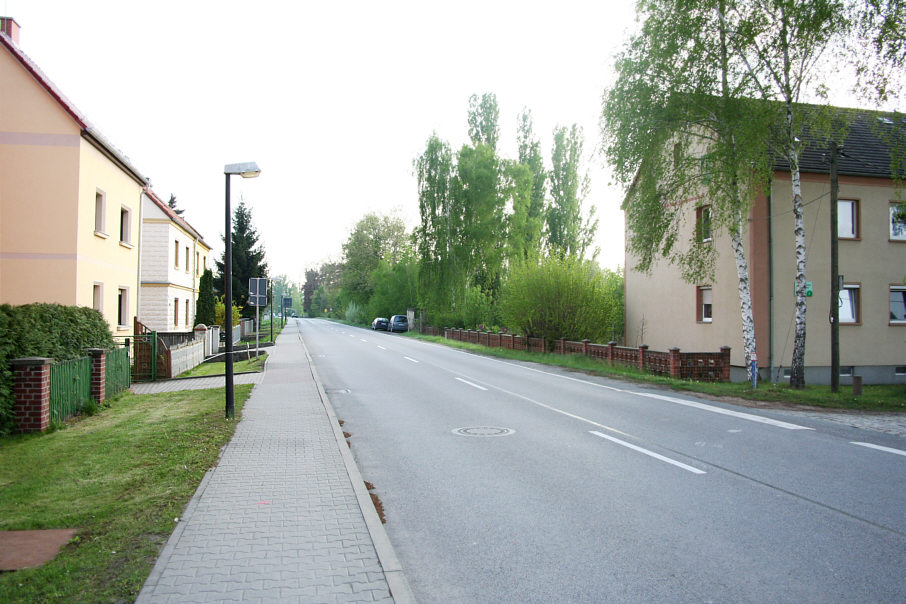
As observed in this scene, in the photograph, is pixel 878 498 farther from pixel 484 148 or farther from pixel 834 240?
pixel 484 148

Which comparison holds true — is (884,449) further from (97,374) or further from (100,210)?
(100,210)

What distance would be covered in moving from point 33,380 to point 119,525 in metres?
5.59

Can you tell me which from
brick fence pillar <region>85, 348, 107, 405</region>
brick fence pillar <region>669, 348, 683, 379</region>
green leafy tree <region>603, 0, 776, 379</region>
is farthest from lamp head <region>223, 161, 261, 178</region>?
brick fence pillar <region>669, 348, 683, 379</region>

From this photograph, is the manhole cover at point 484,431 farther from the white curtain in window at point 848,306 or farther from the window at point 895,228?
the window at point 895,228

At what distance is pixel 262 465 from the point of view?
7332mm

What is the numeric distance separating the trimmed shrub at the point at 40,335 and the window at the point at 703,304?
19778 millimetres

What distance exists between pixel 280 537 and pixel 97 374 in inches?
371

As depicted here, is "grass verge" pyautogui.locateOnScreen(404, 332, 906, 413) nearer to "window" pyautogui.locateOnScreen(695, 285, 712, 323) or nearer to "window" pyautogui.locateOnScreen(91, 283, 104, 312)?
"window" pyautogui.locateOnScreen(695, 285, 712, 323)

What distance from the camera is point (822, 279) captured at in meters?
21.0

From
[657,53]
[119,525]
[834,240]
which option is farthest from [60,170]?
[834,240]

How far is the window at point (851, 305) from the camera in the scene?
21.5 metres

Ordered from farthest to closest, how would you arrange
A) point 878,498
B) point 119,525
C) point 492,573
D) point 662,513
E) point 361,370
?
point 361,370 → point 878,498 → point 662,513 → point 119,525 → point 492,573

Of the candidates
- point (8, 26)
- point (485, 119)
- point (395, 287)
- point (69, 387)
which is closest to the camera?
point (69, 387)

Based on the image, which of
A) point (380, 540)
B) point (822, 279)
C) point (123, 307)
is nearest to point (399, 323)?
point (123, 307)
